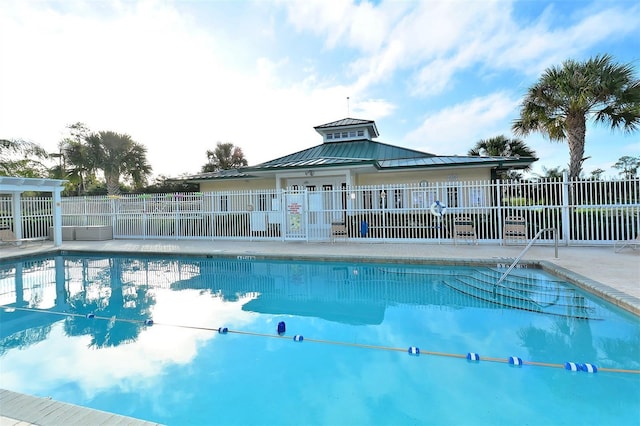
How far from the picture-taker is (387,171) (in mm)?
16047

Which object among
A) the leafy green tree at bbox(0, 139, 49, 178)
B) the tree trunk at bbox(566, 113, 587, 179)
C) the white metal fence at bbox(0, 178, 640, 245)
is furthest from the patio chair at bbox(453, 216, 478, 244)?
the leafy green tree at bbox(0, 139, 49, 178)

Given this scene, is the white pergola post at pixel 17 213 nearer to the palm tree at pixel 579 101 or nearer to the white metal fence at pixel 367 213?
the white metal fence at pixel 367 213

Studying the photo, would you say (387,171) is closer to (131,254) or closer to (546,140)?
(546,140)

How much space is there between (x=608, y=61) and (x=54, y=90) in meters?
18.7

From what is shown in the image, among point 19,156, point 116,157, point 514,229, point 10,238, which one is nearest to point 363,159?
point 514,229

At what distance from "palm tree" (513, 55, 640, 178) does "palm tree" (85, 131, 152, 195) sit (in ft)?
74.0

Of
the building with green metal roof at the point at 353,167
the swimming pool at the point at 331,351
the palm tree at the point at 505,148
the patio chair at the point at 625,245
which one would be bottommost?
the swimming pool at the point at 331,351

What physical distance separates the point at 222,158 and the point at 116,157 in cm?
1715

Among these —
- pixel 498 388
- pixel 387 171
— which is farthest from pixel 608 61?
pixel 498 388

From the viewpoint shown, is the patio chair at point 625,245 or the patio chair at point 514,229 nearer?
the patio chair at point 625,245

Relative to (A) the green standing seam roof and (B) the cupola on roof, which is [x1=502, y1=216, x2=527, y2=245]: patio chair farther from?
(B) the cupola on roof

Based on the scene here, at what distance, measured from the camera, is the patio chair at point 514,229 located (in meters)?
10.7

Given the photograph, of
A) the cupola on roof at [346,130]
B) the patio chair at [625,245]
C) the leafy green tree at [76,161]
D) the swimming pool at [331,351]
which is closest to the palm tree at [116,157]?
the leafy green tree at [76,161]

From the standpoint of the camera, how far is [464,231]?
11523 mm
